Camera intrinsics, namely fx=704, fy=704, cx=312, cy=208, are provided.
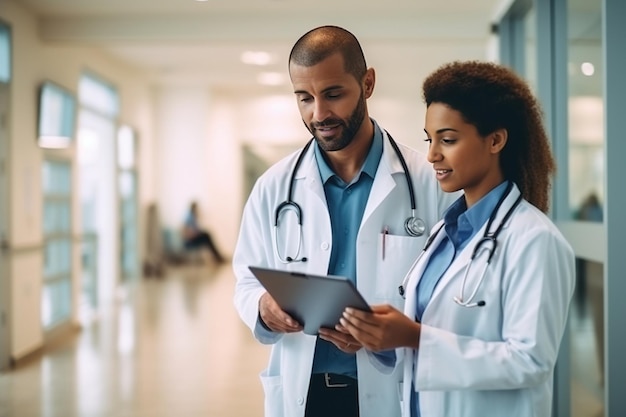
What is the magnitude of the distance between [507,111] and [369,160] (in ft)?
1.46

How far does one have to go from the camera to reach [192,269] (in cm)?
1240

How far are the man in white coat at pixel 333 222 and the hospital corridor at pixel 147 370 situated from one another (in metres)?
2.65

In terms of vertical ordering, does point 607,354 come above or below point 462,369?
below

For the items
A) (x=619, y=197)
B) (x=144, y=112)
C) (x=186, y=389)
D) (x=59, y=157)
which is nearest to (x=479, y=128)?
(x=619, y=197)

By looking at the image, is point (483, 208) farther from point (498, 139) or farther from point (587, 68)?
point (587, 68)

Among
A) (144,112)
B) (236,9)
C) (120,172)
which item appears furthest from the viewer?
(144,112)

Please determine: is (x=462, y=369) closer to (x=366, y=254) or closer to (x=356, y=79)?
(x=366, y=254)

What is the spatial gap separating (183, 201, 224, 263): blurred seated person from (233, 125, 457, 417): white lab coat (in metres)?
10.8

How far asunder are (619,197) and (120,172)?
875cm

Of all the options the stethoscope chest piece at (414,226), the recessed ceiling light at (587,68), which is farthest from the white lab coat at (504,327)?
the recessed ceiling light at (587,68)

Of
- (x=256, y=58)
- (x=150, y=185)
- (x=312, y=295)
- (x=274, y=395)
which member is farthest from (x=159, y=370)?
(x=150, y=185)

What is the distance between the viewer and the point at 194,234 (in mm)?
12531

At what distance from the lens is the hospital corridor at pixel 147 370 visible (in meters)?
4.35

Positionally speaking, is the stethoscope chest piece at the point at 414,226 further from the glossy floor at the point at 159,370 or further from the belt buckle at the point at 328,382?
the glossy floor at the point at 159,370
